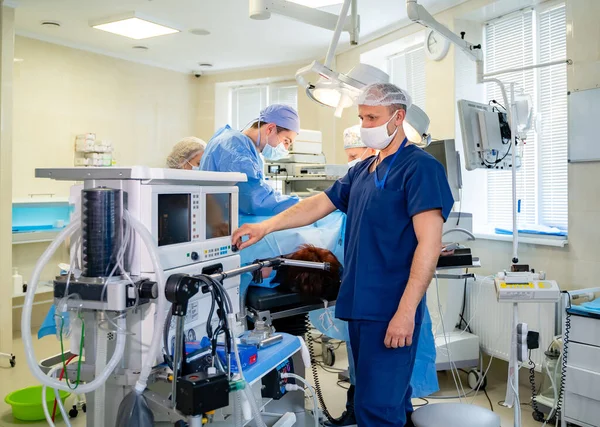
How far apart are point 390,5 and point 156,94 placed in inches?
121

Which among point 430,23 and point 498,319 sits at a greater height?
point 430,23

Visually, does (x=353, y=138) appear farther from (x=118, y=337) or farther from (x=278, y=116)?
(x=118, y=337)

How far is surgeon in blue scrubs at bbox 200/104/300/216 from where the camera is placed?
2652mm

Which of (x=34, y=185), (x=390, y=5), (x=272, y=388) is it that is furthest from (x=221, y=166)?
(x=34, y=185)

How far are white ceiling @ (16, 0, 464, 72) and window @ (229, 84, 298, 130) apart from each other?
36cm

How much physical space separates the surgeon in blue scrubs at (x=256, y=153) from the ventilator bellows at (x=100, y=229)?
1.36 m

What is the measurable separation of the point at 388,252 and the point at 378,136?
0.42 metres

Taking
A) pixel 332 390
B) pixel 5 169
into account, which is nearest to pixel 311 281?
pixel 332 390

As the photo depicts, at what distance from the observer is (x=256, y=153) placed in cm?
285

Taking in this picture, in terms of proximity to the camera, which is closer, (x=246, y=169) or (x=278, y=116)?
(x=246, y=169)

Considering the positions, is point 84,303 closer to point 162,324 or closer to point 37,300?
point 162,324

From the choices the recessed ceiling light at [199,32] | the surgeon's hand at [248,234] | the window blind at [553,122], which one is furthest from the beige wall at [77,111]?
the window blind at [553,122]

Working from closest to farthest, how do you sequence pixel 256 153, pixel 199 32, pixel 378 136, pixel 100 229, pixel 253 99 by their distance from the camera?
pixel 100 229
pixel 378 136
pixel 256 153
pixel 199 32
pixel 253 99

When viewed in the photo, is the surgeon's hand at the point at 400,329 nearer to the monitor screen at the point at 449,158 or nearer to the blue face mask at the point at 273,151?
the blue face mask at the point at 273,151
